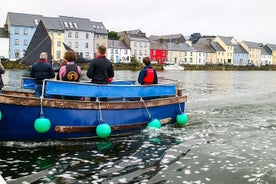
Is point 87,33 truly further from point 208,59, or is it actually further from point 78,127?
point 78,127

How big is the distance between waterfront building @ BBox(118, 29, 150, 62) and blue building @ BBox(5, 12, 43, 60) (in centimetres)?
2971

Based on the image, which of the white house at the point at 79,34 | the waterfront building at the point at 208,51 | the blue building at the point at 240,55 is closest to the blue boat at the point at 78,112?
the white house at the point at 79,34

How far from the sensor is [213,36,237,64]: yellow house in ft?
441

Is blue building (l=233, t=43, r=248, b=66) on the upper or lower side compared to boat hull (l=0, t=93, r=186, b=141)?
upper

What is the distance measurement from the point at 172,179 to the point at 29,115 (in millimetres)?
4071

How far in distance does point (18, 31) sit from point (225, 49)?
78835 millimetres

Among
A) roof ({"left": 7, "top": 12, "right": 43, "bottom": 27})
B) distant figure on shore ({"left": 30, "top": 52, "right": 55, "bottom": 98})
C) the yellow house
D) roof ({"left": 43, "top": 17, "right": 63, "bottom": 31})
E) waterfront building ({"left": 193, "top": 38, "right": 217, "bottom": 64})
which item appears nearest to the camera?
distant figure on shore ({"left": 30, "top": 52, "right": 55, "bottom": 98})

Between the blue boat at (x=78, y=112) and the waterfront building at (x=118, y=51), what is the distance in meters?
90.0

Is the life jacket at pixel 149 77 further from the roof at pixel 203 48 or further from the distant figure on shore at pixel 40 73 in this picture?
the roof at pixel 203 48

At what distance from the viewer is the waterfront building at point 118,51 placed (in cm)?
10200

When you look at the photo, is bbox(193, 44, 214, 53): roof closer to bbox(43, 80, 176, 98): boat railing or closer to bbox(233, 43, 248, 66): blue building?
bbox(233, 43, 248, 66): blue building

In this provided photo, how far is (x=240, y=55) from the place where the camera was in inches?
5630

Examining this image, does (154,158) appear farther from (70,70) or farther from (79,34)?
(79,34)

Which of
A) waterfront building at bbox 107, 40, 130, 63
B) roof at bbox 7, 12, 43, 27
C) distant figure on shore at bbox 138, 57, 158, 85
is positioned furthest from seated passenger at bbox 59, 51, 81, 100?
waterfront building at bbox 107, 40, 130, 63
